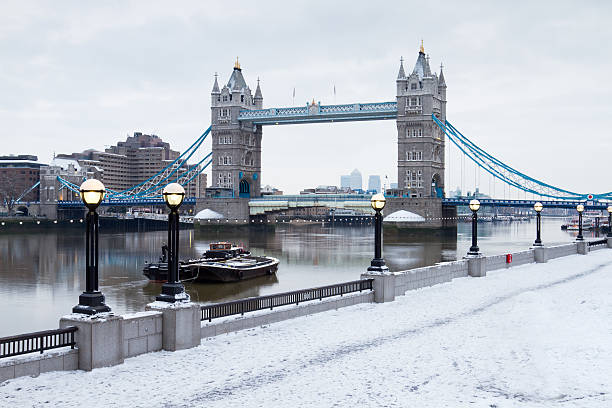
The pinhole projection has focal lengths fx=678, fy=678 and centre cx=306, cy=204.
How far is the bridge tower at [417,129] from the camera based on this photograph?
100375mm

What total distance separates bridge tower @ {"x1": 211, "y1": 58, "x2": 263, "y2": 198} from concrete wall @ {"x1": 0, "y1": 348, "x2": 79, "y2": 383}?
102 metres

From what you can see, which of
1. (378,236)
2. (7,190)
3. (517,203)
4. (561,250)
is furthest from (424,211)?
(7,190)

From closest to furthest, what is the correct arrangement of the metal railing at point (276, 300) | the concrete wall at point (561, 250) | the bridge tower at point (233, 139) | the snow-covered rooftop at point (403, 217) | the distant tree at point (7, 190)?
1. the metal railing at point (276, 300)
2. the concrete wall at point (561, 250)
3. the snow-covered rooftop at point (403, 217)
4. the bridge tower at point (233, 139)
5. the distant tree at point (7, 190)

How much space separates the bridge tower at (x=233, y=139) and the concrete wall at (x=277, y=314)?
93999mm

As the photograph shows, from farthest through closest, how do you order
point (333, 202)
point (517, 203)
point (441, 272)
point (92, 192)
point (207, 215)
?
point (207, 215)
point (517, 203)
point (333, 202)
point (441, 272)
point (92, 192)

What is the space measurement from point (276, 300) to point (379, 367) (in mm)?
6814

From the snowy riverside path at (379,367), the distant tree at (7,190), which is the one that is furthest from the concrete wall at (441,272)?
the distant tree at (7,190)

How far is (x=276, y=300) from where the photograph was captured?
1977cm

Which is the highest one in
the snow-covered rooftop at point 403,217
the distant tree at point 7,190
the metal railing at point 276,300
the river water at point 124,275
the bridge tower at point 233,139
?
the bridge tower at point 233,139

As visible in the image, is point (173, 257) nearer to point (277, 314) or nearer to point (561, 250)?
point (277, 314)

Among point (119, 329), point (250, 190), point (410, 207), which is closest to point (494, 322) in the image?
point (119, 329)

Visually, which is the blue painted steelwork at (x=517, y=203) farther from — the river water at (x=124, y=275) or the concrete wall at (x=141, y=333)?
the concrete wall at (x=141, y=333)

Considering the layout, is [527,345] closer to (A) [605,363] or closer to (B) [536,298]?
(A) [605,363]

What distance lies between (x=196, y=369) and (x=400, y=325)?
6.65 metres
